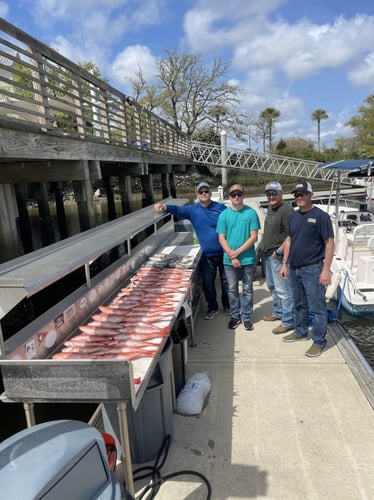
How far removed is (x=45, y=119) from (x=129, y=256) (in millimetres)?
3569

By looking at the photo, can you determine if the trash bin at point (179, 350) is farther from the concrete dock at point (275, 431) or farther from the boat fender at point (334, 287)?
the boat fender at point (334, 287)

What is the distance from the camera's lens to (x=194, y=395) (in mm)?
3328

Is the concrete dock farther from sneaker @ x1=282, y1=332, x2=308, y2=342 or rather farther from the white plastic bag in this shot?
sneaker @ x1=282, y1=332, x2=308, y2=342

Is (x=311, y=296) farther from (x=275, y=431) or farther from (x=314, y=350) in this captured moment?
(x=275, y=431)

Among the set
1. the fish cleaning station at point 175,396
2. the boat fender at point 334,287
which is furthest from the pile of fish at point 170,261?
the boat fender at point 334,287

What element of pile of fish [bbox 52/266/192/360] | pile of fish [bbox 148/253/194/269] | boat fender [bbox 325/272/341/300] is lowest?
boat fender [bbox 325/272/341/300]

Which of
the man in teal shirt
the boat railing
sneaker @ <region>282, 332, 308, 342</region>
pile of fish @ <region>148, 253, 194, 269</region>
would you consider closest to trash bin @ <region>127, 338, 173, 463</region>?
pile of fish @ <region>148, 253, 194, 269</region>

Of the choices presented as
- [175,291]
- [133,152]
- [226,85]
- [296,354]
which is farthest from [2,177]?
[226,85]

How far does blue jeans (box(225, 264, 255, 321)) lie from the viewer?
15.0ft

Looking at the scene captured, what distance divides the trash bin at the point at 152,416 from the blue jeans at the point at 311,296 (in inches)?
75.9

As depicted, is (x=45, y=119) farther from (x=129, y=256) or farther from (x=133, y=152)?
(x=133, y=152)

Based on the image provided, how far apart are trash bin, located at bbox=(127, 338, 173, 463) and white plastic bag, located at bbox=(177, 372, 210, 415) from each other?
0.47m

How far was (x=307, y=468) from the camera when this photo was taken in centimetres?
259

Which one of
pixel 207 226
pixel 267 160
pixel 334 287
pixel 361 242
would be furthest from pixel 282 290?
pixel 267 160
